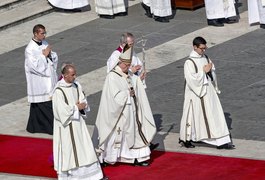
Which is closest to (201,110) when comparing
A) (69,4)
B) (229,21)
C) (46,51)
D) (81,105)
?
(81,105)

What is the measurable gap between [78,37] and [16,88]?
320 centimetres

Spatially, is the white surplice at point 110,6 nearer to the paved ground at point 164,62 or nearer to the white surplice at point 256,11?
the paved ground at point 164,62

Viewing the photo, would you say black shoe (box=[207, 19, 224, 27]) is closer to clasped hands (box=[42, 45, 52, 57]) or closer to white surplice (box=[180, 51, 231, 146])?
clasped hands (box=[42, 45, 52, 57])

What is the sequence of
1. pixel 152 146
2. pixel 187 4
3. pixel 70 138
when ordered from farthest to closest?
pixel 187 4 < pixel 152 146 < pixel 70 138

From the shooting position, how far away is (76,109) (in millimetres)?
15289

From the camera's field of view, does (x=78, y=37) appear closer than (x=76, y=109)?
No

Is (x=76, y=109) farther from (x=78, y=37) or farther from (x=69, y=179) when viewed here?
(x=78, y=37)

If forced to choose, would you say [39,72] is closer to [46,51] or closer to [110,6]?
[46,51]

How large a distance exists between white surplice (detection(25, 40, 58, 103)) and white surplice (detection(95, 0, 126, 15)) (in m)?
6.32

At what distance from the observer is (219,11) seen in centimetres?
2288

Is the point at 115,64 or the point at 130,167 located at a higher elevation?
the point at 115,64

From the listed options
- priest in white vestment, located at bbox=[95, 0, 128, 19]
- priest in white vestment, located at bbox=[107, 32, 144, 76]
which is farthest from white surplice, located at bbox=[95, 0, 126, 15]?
priest in white vestment, located at bbox=[107, 32, 144, 76]

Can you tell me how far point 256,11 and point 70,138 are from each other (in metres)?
8.43

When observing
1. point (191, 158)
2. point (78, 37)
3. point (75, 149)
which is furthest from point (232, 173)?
point (78, 37)
